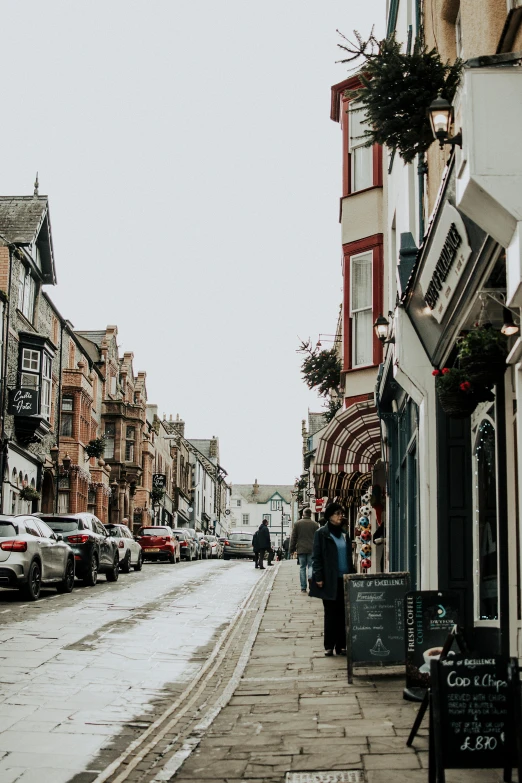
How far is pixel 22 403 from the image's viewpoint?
1414 inches

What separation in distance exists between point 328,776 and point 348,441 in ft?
42.0

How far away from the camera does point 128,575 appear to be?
29938 millimetres

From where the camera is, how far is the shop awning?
1845 cm

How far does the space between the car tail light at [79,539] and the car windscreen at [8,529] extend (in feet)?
14.0

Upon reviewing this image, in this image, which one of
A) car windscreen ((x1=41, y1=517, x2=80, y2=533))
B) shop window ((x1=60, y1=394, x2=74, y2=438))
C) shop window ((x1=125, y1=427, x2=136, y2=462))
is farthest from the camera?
shop window ((x1=125, y1=427, x2=136, y2=462))

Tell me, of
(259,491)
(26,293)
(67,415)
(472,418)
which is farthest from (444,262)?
(259,491)

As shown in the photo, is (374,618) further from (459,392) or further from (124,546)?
(124,546)

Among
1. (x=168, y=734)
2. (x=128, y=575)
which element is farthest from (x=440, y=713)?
(x=128, y=575)

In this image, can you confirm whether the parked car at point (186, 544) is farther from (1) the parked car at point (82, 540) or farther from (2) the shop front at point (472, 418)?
(2) the shop front at point (472, 418)

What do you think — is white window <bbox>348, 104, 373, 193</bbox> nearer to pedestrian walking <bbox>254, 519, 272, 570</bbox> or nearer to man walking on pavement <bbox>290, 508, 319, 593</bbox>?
man walking on pavement <bbox>290, 508, 319, 593</bbox>

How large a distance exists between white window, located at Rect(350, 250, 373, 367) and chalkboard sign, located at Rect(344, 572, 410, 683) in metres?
9.90

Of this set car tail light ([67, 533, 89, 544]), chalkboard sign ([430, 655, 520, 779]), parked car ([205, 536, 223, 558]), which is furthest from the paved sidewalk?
parked car ([205, 536, 223, 558])

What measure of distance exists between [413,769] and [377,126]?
18.5 ft

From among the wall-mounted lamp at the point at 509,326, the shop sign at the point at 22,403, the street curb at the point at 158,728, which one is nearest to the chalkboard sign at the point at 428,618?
the street curb at the point at 158,728
